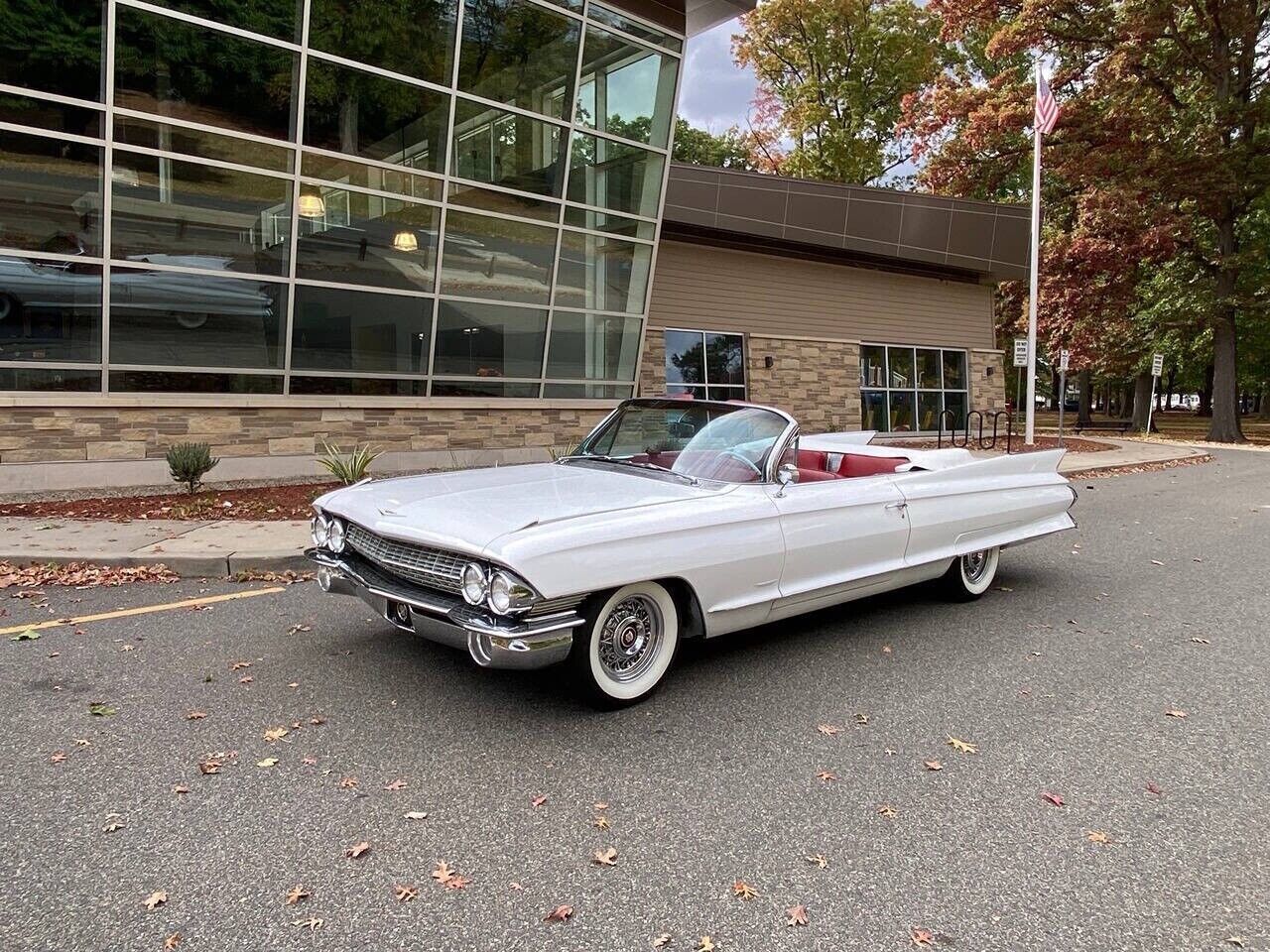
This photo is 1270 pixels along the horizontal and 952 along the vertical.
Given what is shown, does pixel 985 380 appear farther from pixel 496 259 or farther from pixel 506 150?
pixel 506 150

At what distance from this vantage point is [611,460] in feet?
16.3

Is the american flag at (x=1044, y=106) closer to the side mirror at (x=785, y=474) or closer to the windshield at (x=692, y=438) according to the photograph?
the windshield at (x=692, y=438)

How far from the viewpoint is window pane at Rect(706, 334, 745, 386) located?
17.8 m

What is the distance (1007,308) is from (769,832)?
36.8 m

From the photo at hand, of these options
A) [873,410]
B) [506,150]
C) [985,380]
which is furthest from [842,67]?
[506,150]

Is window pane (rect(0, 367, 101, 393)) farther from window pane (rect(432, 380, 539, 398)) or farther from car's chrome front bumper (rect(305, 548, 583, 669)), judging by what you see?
car's chrome front bumper (rect(305, 548, 583, 669))

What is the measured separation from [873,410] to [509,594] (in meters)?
19.2

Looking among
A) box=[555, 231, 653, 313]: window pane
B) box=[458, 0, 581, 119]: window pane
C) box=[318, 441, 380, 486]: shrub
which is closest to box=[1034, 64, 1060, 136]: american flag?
box=[555, 231, 653, 313]: window pane

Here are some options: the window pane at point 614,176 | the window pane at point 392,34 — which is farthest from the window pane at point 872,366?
the window pane at point 392,34

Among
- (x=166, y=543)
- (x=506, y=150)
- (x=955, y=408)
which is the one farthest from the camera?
(x=955, y=408)

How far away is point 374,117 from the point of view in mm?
11312

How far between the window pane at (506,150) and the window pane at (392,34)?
2.27 feet

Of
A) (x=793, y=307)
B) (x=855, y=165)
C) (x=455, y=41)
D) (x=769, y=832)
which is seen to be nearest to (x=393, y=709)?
(x=769, y=832)

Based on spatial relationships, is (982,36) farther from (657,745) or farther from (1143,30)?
(657,745)
